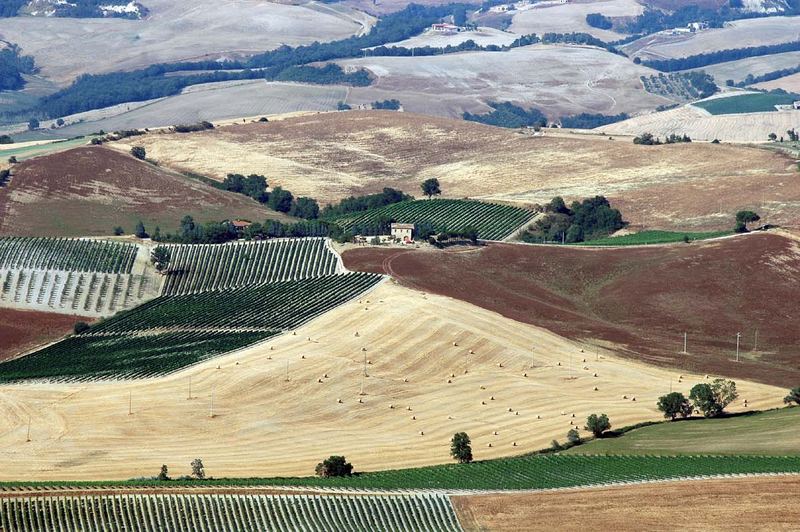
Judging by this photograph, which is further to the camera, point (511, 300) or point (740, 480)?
point (511, 300)

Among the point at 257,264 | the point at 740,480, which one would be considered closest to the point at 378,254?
the point at 257,264

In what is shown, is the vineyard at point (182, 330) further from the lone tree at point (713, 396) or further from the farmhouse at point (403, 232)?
the lone tree at point (713, 396)

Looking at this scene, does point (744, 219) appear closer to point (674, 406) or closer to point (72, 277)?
point (674, 406)

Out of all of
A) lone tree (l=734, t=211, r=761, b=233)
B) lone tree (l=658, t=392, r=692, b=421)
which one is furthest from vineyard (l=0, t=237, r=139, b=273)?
lone tree (l=658, t=392, r=692, b=421)

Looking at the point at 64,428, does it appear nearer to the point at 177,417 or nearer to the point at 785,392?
the point at 177,417

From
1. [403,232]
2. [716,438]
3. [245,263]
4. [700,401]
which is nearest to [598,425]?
[716,438]

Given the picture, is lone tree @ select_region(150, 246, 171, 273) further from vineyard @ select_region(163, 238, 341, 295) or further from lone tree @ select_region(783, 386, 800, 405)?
lone tree @ select_region(783, 386, 800, 405)
